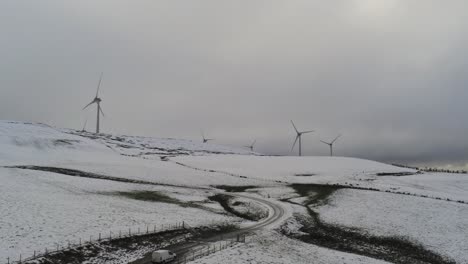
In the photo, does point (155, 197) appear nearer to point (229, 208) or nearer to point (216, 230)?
point (229, 208)

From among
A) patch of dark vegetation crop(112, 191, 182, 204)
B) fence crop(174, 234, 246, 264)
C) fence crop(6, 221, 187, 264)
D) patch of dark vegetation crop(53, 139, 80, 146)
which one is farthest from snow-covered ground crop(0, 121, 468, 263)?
patch of dark vegetation crop(53, 139, 80, 146)

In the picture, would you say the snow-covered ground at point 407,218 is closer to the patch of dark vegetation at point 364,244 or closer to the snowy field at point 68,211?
the patch of dark vegetation at point 364,244

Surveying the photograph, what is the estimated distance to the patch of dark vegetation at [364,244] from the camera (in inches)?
1715

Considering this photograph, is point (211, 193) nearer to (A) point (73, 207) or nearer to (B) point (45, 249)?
(A) point (73, 207)

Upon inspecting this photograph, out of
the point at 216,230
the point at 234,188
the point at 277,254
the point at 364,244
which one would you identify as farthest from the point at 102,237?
the point at 234,188

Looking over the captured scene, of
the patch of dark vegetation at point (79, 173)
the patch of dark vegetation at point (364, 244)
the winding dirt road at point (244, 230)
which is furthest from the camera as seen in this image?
the patch of dark vegetation at point (79, 173)

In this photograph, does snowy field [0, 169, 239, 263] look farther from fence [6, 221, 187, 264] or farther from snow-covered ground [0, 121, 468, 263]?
fence [6, 221, 187, 264]

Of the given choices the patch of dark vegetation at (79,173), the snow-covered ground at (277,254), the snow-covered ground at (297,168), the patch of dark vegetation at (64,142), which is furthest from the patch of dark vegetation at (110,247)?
the patch of dark vegetation at (64,142)

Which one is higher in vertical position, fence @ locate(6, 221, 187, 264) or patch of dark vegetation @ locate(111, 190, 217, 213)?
patch of dark vegetation @ locate(111, 190, 217, 213)

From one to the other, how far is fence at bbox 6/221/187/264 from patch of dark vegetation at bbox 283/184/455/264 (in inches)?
567

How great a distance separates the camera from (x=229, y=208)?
211 ft

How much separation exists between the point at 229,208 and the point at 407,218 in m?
26.5

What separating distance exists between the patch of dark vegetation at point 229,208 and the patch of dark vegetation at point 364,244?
663 cm

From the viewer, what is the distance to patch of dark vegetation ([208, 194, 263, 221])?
58612mm
